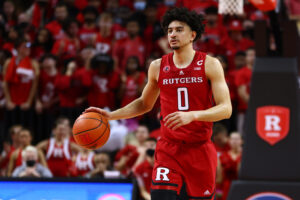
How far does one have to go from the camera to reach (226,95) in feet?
14.9

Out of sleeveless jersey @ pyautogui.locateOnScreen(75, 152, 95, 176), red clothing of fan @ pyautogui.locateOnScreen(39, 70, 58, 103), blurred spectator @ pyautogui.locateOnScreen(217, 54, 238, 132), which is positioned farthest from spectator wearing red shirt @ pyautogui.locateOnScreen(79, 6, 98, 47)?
sleeveless jersey @ pyautogui.locateOnScreen(75, 152, 95, 176)

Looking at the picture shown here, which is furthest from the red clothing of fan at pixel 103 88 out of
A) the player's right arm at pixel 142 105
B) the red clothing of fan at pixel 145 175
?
the player's right arm at pixel 142 105

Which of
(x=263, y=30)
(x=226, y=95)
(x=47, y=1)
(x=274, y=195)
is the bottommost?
(x=274, y=195)

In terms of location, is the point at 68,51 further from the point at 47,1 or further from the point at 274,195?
the point at 274,195

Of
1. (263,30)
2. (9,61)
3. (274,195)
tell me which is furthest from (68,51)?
(274,195)

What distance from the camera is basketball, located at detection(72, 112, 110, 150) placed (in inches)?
189

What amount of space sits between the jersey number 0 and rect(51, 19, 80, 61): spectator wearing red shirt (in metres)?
6.94

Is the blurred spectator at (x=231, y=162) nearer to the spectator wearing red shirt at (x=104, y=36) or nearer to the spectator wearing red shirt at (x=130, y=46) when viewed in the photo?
the spectator wearing red shirt at (x=130, y=46)

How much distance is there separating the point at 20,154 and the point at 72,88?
2020mm

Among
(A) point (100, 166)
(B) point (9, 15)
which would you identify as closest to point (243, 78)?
(A) point (100, 166)

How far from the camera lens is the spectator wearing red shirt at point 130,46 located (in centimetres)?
1148

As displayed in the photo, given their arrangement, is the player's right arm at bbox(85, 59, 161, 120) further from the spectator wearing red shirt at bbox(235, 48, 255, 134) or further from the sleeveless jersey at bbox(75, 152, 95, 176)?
the spectator wearing red shirt at bbox(235, 48, 255, 134)

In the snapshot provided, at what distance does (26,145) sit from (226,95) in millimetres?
5559

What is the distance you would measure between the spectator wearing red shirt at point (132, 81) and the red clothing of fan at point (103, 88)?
0.17 meters
